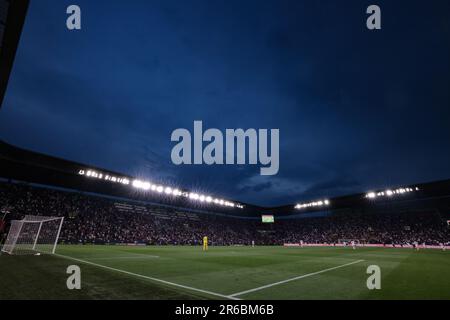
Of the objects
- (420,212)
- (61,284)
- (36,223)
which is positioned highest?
(420,212)

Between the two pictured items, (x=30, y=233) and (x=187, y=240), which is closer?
(x=30, y=233)

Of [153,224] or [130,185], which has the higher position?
[130,185]

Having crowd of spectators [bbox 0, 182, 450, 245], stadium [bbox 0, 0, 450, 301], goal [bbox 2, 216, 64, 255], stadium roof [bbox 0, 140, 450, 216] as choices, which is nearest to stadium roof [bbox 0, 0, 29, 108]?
stadium [bbox 0, 0, 450, 301]

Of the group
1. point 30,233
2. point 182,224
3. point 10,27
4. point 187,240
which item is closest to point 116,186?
point 187,240

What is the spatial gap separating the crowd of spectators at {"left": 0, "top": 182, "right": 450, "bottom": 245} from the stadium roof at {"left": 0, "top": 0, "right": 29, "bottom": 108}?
22.1 metres

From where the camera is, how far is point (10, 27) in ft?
33.0

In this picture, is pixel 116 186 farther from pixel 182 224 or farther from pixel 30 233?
pixel 30 233

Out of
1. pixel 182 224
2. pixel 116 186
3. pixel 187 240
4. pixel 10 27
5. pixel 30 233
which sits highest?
pixel 10 27

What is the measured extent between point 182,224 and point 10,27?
53.1 metres

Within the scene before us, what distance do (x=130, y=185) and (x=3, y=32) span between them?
3631cm

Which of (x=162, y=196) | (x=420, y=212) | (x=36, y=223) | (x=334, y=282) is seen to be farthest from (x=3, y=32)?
(x=420, y=212)

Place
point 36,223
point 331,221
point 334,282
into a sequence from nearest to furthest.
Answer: point 334,282 < point 36,223 < point 331,221

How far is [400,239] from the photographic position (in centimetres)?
5069
